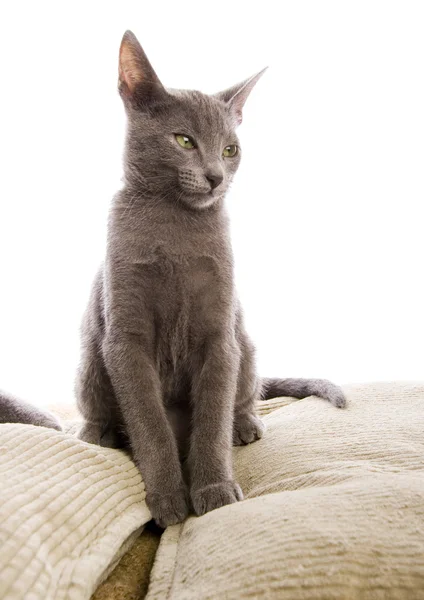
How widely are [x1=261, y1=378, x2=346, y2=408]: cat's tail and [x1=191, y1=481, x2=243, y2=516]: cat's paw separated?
0.46 meters

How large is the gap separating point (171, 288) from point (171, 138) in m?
0.29

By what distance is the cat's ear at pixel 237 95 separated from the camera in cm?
125

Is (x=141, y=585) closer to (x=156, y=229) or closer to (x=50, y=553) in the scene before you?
(x=50, y=553)

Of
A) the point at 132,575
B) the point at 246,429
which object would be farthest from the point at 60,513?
the point at 246,429

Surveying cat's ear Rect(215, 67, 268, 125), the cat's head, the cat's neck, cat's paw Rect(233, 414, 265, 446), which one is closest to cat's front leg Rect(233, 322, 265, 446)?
cat's paw Rect(233, 414, 265, 446)

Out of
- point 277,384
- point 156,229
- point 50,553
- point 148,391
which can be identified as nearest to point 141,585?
point 50,553

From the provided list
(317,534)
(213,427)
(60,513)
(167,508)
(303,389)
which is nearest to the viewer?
(317,534)

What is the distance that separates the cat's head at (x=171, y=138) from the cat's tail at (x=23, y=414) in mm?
558

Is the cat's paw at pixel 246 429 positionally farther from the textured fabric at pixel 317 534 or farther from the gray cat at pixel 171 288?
the textured fabric at pixel 317 534

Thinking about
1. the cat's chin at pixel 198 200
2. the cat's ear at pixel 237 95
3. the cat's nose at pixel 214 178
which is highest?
the cat's ear at pixel 237 95

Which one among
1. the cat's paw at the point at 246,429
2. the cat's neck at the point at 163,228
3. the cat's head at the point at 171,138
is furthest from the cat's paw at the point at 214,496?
the cat's head at the point at 171,138

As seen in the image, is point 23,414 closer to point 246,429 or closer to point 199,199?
point 246,429

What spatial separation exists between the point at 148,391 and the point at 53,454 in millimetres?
216

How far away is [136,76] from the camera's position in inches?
44.8
